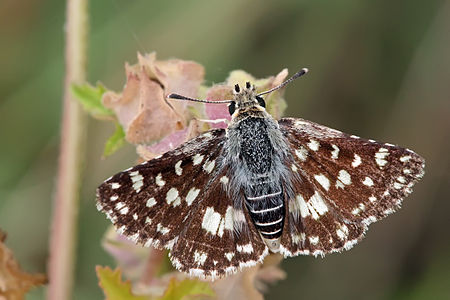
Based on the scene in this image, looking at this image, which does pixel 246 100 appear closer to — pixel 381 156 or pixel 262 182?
pixel 262 182

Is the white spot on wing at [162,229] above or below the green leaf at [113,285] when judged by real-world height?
above

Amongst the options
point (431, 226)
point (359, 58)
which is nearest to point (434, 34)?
point (359, 58)

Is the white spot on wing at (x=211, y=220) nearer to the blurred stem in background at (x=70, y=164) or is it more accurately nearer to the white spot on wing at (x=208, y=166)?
the white spot on wing at (x=208, y=166)

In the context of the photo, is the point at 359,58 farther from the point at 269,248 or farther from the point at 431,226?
the point at 269,248

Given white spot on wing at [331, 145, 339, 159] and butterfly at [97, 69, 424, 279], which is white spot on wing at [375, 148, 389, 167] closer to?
butterfly at [97, 69, 424, 279]

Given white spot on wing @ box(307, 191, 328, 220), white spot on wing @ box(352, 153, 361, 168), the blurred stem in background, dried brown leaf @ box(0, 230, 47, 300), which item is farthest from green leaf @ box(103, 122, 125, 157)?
white spot on wing @ box(352, 153, 361, 168)

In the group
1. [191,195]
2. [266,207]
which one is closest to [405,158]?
[266,207]

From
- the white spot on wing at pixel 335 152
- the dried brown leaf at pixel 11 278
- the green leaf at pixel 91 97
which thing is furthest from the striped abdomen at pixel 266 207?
the dried brown leaf at pixel 11 278
